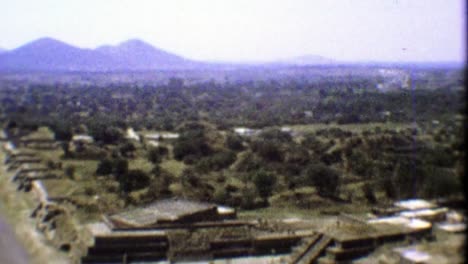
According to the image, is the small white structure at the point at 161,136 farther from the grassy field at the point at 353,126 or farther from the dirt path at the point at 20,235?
the dirt path at the point at 20,235

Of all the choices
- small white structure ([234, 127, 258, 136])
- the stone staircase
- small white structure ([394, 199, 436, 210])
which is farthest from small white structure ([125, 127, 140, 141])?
the stone staircase

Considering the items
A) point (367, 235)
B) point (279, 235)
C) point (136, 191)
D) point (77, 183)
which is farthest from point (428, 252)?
point (77, 183)

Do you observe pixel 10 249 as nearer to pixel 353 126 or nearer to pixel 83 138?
pixel 83 138

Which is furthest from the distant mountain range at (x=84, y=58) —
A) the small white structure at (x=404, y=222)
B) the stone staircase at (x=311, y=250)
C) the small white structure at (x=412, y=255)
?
the small white structure at (x=412, y=255)

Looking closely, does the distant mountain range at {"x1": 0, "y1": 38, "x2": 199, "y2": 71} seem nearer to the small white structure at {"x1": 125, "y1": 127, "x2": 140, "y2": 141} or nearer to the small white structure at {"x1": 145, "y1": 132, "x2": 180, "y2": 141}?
the small white structure at {"x1": 125, "y1": 127, "x2": 140, "y2": 141}

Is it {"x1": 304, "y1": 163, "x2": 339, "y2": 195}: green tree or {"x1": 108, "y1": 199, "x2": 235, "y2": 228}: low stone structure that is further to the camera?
{"x1": 304, "y1": 163, "x2": 339, "y2": 195}: green tree

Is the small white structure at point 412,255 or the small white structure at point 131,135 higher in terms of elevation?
the small white structure at point 412,255

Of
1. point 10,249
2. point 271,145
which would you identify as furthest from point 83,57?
point 10,249
